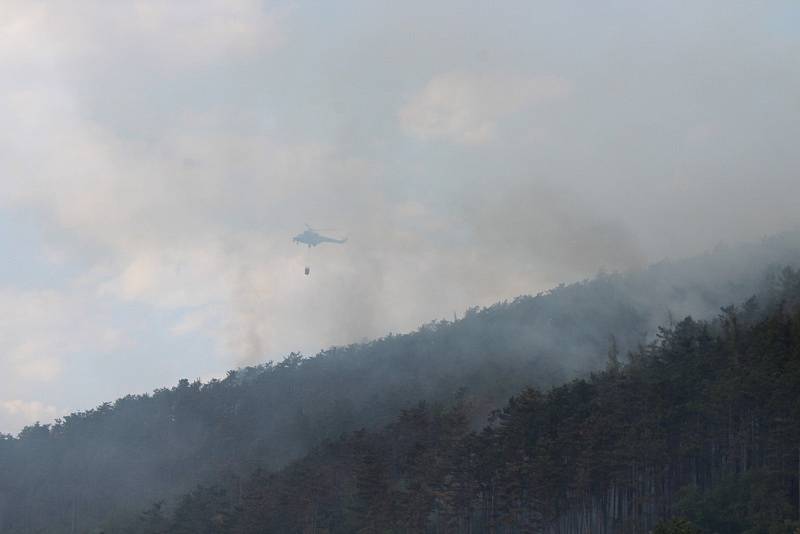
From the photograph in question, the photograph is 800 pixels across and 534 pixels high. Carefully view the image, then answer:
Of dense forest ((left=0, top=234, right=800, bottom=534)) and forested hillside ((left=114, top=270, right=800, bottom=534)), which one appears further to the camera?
dense forest ((left=0, top=234, right=800, bottom=534))

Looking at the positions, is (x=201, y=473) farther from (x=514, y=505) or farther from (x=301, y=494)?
(x=514, y=505)

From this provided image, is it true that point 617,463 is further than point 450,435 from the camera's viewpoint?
No

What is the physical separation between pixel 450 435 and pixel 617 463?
74.3ft

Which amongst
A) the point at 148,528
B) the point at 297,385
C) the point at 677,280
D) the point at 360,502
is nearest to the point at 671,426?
the point at 360,502

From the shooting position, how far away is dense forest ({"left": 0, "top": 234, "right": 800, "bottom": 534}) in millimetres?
84375

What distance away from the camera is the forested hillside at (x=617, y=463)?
74438 millimetres

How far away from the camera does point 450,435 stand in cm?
10156

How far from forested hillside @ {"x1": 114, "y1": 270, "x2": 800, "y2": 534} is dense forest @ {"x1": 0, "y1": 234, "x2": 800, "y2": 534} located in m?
0.22

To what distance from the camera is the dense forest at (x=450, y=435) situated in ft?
277

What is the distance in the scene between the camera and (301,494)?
99188mm

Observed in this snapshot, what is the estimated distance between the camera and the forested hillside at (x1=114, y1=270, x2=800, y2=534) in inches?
2931

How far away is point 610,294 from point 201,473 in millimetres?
69503

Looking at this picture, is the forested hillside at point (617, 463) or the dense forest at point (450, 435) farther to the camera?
the dense forest at point (450, 435)

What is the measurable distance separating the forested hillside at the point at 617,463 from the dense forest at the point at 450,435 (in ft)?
0.71
